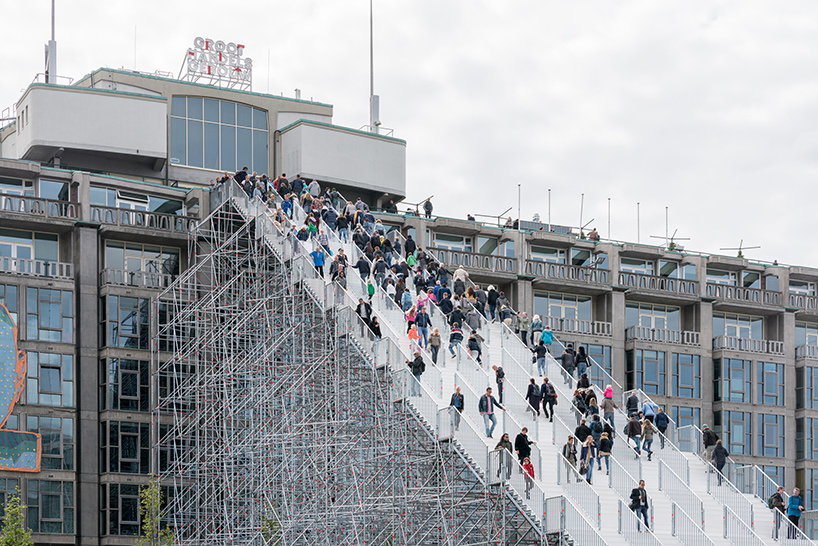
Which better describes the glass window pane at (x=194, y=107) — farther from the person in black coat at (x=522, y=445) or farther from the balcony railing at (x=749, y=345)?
the person in black coat at (x=522, y=445)

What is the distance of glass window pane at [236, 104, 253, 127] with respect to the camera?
6981 centimetres

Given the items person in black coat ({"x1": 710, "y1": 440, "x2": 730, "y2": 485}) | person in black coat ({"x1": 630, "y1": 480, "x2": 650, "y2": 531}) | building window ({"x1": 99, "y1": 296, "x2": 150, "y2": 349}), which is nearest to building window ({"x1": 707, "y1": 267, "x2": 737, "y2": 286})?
building window ({"x1": 99, "y1": 296, "x2": 150, "y2": 349})

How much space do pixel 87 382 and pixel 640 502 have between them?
96.6ft

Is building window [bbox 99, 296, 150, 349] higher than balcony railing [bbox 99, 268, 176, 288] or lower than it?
lower

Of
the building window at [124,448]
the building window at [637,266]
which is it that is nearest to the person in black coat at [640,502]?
the building window at [124,448]

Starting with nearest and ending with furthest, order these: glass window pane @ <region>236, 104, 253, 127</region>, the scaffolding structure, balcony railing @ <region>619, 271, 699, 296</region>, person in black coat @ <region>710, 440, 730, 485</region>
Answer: person in black coat @ <region>710, 440, 730, 485</region> → the scaffolding structure → glass window pane @ <region>236, 104, 253, 127</region> → balcony railing @ <region>619, 271, 699, 296</region>

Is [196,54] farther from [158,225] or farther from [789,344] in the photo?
[789,344]

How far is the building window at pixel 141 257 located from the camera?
200 ft

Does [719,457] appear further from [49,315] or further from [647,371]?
[647,371]

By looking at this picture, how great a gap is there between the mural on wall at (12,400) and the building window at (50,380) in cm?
39

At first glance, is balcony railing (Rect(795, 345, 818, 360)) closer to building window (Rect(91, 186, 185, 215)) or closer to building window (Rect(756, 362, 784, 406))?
building window (Rect(756, 362, 784, 406))

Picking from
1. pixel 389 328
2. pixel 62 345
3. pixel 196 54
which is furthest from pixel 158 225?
pixel 389 328

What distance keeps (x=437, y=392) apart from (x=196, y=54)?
113ft

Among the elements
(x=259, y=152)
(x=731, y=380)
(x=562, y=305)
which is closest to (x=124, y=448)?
(x=259, y=152)
